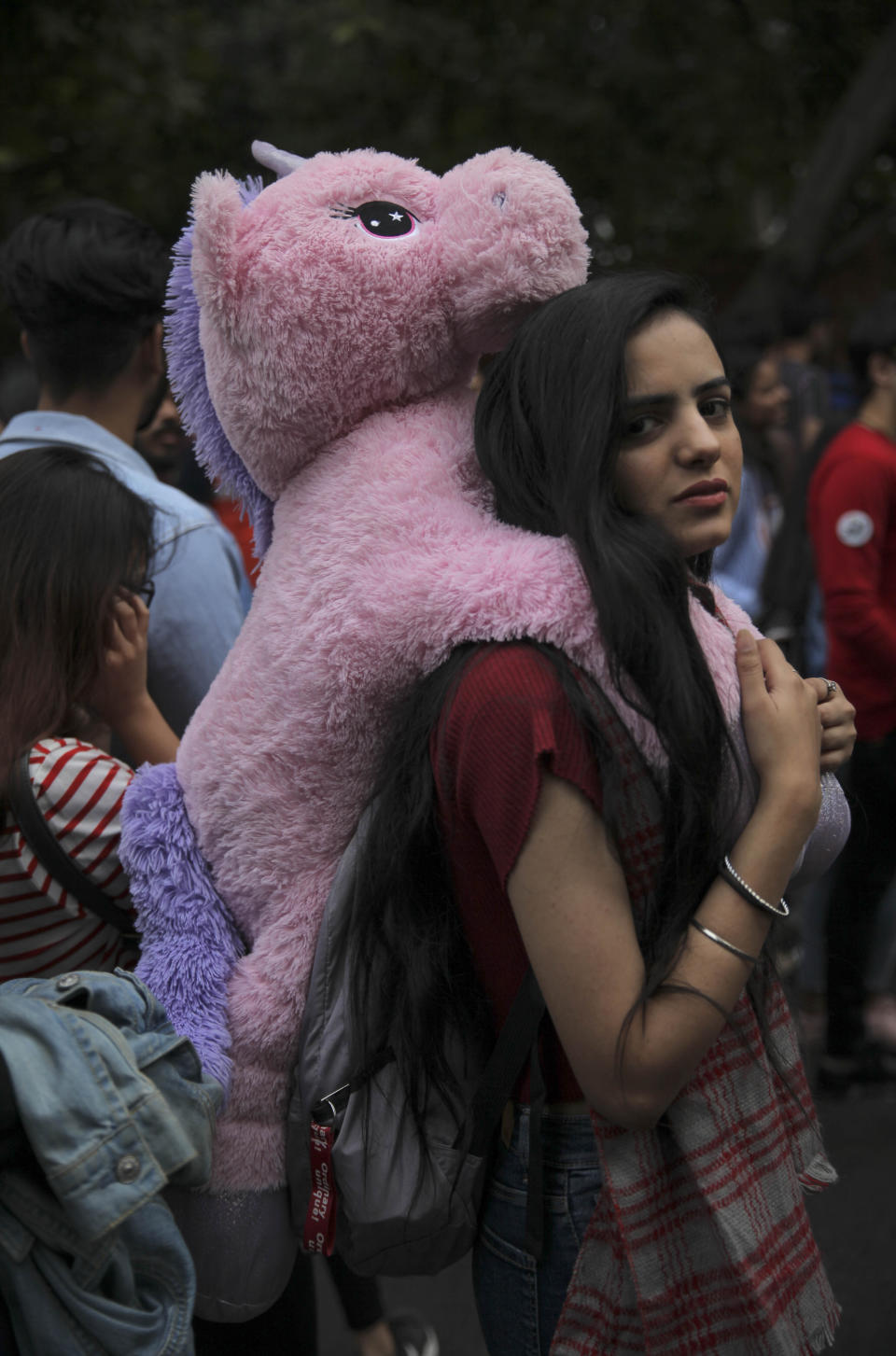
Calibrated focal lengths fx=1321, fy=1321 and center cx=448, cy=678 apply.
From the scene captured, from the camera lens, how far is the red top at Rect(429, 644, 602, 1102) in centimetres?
126

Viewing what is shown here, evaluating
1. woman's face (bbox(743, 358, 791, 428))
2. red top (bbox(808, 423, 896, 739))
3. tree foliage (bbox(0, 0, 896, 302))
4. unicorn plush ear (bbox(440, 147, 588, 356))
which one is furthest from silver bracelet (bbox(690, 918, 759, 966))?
tree foliage (bbox(0, 0, 896, 302))

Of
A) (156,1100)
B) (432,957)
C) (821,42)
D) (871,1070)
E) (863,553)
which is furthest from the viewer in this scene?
(821,42)

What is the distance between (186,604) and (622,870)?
1.21m

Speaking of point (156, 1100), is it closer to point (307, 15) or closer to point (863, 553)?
point (863, 553)

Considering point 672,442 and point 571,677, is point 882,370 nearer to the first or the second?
point 672,442

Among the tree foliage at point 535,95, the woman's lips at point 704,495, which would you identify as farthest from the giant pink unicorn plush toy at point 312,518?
the tree foliage at point 535,95

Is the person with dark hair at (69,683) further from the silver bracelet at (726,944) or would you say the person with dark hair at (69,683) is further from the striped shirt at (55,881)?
the silver bracelet at (726,944)

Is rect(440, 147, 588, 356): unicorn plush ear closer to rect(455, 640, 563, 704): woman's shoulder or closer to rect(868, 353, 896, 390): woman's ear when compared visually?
Result: rect(455, 640, 563, 704): woman's shoulder

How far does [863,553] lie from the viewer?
3535 millimetres

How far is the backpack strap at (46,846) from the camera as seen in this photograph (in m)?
1.64

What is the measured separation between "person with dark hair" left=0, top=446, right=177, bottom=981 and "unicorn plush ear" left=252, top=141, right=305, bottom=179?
54 centimetres

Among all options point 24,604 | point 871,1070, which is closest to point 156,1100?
point 24,604

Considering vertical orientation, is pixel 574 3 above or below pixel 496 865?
above

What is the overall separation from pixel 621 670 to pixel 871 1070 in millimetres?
3048
